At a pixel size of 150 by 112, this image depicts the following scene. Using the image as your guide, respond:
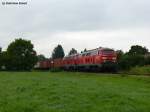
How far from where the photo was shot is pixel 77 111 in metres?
13.6

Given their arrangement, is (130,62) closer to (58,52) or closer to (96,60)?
(96,60)

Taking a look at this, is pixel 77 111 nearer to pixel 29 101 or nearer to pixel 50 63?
pixel 29 101

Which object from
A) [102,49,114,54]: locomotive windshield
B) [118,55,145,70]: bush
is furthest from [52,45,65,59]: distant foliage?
[102,49,114,54]: locomotive windshield

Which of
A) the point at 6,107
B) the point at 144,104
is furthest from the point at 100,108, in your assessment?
the point at 6,107

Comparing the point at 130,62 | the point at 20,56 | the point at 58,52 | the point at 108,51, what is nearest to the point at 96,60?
the point at 108,51

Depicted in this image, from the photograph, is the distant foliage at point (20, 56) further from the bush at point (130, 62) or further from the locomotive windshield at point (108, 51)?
the locomotive windshield at point (108, 51)

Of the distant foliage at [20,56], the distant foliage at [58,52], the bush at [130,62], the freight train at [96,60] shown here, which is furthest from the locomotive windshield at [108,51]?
the distant foliage at [58,52]

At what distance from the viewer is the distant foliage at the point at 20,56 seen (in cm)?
9056

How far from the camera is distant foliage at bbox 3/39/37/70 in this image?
3565 inches

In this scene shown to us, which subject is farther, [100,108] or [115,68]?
[115,68]

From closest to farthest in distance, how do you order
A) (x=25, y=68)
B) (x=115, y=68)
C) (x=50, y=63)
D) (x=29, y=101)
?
(x=29, y=101)
(x=115, y=68)
(x=50, y=63)
(x=25, y=68)

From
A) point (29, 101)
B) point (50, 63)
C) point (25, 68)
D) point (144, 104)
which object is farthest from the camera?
point (25, 68)

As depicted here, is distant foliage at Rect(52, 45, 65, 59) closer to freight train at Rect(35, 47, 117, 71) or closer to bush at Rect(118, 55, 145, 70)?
freight train at Rect(35, 47, 117, 71)

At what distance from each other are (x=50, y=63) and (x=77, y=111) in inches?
2893
